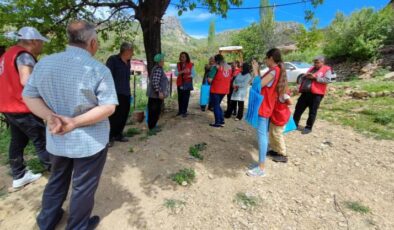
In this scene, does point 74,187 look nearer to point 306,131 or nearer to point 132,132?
point 132,132

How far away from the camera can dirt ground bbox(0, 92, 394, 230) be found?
2791mm

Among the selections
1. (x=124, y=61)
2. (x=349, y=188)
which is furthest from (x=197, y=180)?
(x=124, y=61)

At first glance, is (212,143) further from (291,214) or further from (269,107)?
(291,214)

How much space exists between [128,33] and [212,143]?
442 cm

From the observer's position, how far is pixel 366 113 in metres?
6.71

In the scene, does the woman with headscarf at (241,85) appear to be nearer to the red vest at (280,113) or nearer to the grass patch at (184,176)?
the red vest at (280,113)

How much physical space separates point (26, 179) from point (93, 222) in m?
1.36

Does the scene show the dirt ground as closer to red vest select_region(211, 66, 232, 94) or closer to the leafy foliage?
red vest select_region(211, 66, 232, 94)

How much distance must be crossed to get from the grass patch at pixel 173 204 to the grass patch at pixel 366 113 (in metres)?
4.26

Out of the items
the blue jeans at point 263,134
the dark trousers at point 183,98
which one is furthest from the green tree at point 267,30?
the blue jeans at point 263,134

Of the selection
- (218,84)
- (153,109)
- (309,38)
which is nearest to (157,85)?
(153,109)

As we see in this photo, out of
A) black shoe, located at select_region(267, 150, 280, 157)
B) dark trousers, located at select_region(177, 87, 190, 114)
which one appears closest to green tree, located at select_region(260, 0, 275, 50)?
dark trousers, located at select_region(177, 87, 190, 114)

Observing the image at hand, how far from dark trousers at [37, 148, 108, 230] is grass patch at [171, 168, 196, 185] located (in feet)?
4.31

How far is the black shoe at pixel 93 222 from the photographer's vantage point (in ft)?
8.34
